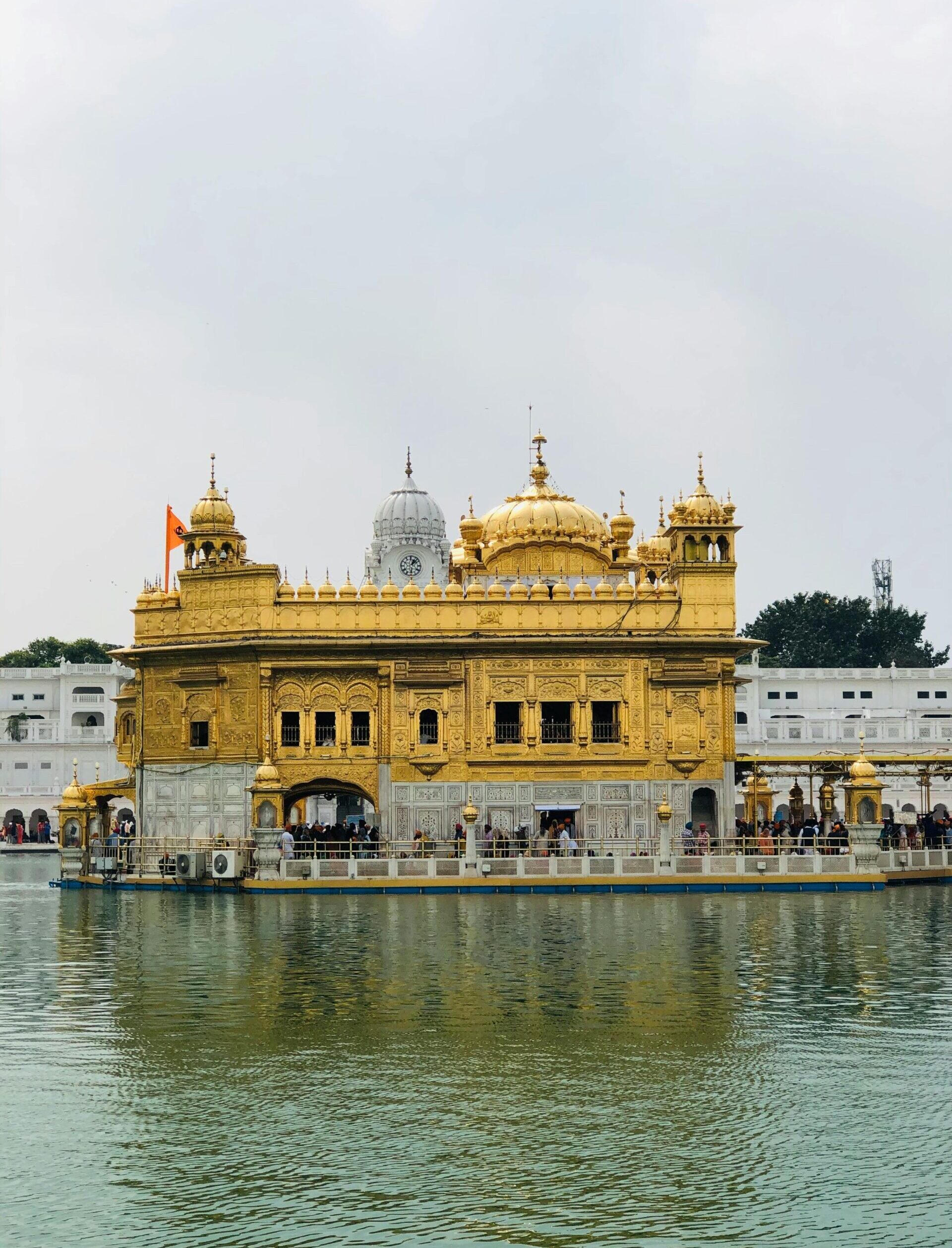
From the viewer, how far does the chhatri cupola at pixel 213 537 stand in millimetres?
47219

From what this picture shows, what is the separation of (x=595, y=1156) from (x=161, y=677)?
113ft

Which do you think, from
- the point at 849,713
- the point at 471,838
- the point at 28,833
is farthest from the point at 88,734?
the point at 471,838

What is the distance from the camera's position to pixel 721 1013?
64.7ft

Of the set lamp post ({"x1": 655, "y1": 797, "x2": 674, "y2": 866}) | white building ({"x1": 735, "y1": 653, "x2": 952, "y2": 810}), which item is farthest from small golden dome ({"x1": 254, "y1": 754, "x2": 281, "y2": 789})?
white building ({"x1": 735, "y1": 653, "x2": 952, "y2": 810})

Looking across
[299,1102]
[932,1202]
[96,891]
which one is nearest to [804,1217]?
[932,1202]

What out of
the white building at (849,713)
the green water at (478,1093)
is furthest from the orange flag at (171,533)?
the white building at (849,713)

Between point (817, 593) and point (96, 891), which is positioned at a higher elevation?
point (817, 593)

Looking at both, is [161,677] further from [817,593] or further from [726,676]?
[817,593]

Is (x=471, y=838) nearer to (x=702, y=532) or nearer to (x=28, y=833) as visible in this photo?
(x=702, y=532)

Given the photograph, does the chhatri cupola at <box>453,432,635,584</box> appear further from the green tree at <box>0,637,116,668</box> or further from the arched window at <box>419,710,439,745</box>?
the green tree at <box>0,637,116,668</box>

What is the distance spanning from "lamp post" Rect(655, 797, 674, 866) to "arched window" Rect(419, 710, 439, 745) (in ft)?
20.2

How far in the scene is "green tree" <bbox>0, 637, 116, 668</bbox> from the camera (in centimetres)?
10975

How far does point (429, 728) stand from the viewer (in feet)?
149

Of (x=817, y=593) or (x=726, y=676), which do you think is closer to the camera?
(x=726, y=676)
